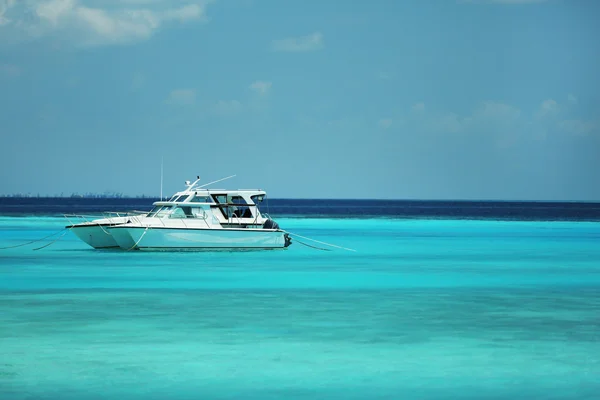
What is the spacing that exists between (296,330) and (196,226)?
77.9 feet

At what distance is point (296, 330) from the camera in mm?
21047

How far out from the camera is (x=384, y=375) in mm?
16438

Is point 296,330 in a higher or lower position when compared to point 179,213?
lower

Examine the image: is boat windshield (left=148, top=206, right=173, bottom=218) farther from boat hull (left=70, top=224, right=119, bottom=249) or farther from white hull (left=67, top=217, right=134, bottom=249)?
boat hull (left=70, top=224, right=119, bottom=249)

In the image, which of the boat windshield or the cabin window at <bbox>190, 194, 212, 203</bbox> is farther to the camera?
the cabin window at <bbox>190, 194, 212, 203</bbox>

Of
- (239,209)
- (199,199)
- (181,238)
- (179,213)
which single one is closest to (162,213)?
(179,213)

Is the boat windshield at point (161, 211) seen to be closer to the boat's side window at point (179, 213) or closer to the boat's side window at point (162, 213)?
the boat's side window at point (162, 213)

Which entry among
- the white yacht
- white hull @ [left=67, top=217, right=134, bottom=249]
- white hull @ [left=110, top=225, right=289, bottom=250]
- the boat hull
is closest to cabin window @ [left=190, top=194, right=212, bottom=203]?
the white yacht

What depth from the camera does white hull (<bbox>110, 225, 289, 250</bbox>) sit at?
43.9 metres

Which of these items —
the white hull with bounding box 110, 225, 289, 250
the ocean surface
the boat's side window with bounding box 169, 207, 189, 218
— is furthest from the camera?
the boat's side window with bounding box 169, 207, 189, 218

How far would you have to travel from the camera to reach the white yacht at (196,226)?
4409 cm

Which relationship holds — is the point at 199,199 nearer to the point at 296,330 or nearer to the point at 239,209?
the point at 239,209

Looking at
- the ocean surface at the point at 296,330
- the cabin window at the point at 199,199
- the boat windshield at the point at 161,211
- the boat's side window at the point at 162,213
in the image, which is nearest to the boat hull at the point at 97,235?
the boat windshield at the point at 161,211

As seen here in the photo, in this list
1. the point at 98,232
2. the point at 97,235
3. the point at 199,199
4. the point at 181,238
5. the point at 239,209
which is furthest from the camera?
the point at 239,209
